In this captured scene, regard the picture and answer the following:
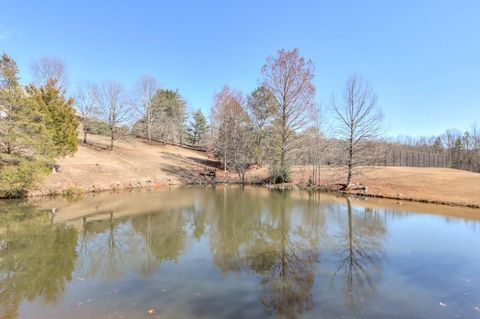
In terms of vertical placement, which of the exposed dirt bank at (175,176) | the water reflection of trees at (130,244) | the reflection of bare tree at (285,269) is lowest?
the water reflection of trees at (130,244)

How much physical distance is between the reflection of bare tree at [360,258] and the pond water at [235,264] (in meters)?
0.04

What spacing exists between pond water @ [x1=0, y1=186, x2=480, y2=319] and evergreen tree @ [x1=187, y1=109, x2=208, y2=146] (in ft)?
143

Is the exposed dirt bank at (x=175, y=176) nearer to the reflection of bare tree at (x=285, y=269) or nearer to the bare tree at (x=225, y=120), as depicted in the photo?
the bare tree at (x=225, y=120)

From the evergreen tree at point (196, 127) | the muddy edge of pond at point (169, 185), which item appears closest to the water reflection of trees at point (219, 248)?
the muddy edge of pond at point (169, 185)

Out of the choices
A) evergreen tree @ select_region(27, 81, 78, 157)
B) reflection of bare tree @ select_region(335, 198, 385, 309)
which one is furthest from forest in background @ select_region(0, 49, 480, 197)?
reflection of bare tree @ select_region(335, 198, 385, 309)

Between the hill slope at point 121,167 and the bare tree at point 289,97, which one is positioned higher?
the bare tree at point 289,97

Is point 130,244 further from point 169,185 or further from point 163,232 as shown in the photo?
point 169,185

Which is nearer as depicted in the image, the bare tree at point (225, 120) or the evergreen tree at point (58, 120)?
the evergreen tree at point (58, 120)

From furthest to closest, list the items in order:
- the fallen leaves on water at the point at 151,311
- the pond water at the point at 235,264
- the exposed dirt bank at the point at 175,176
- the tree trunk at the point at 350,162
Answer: the tree trunk at the point at 350,162, the exposed dirt bank at the point at 175,176, the pond water at the point at 235,264, the fallen leaves on water at the point at 151,311

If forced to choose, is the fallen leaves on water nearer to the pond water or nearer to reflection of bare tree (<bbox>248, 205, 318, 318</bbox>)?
the pond water

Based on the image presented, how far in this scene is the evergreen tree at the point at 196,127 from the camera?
56594 millimetres

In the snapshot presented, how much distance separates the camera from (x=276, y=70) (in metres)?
27.2

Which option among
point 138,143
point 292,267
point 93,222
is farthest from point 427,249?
point 138,143

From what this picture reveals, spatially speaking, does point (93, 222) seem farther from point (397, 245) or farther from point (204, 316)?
point (397, 245)
